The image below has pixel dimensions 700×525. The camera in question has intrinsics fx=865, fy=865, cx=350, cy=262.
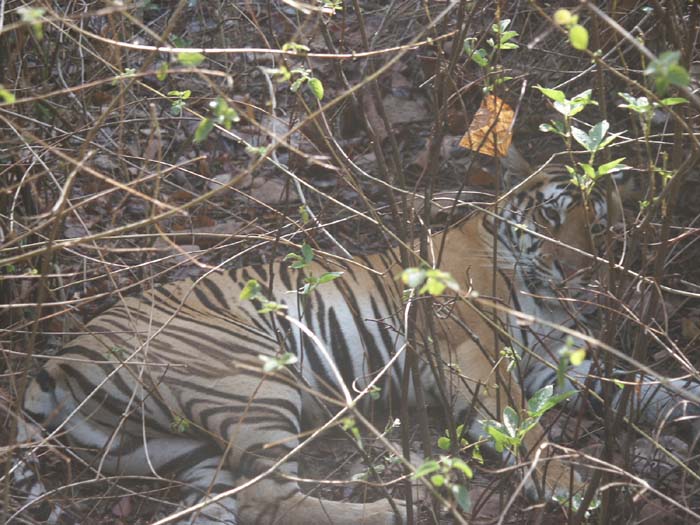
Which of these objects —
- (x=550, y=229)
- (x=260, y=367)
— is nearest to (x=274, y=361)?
(x=260, y=367)

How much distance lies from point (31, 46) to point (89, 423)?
1791mm

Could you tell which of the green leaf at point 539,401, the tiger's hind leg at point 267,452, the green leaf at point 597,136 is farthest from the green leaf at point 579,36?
the tiger's hind leg at point 267,452

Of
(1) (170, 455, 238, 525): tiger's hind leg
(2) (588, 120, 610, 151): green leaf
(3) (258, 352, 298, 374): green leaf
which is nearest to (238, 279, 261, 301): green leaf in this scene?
(3) (258, 352, 298, 374): green leaf

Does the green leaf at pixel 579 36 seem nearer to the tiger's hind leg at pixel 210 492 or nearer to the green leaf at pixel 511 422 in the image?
the green leaf at pixel 511 422

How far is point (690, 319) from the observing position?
12.0 ft

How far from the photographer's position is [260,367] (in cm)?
321

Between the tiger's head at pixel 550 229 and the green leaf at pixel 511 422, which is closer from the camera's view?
the green leaf at pixel 511 422

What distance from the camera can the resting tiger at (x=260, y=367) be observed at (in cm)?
309

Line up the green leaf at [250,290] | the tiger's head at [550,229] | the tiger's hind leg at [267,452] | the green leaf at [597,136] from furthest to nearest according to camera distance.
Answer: the tiger's head at [550,229], the tiger's hind leg at [267,452], the green leaf at [597,136], the green leaf at [250,290]

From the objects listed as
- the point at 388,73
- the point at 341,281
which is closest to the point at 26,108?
the point at 341,281

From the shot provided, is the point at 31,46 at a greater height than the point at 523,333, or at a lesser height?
greater

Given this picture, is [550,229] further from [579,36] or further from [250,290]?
[579,36]

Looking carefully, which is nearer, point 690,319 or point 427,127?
point 690,319

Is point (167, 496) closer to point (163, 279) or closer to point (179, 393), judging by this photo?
point (179, 393)
